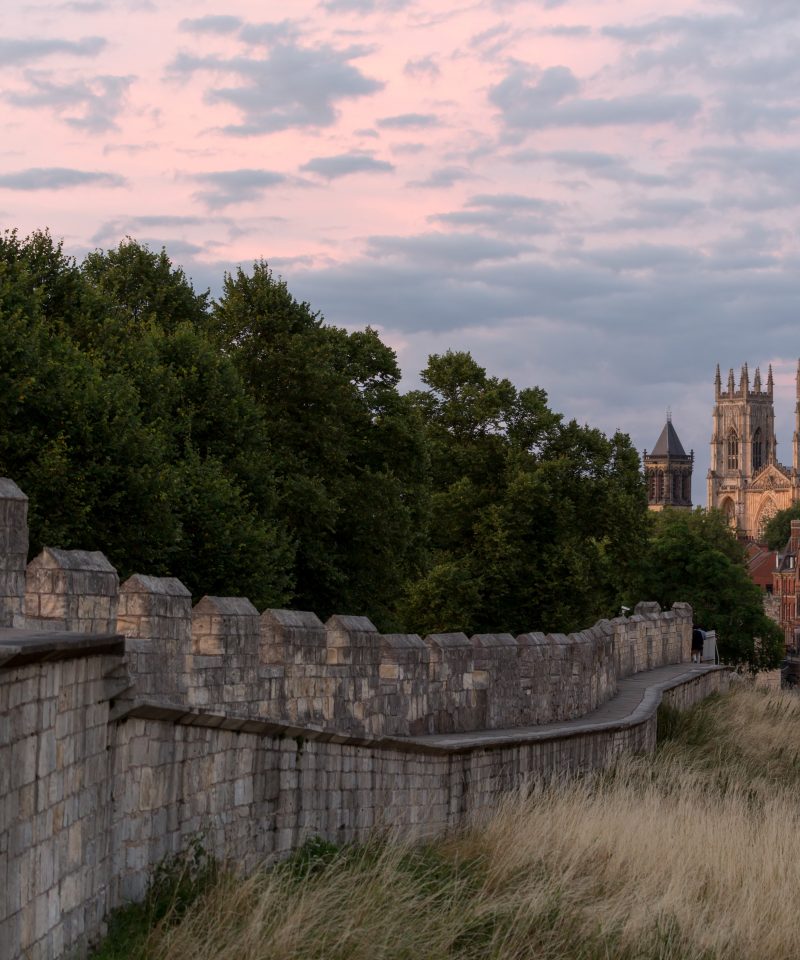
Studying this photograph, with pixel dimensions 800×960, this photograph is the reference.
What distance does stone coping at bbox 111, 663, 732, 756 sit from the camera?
9.77 m

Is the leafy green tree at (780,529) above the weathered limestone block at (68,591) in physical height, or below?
above

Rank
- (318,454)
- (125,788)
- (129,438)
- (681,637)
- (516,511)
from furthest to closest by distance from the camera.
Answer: (516,511) → (681,637) → (318,454) → (129,438) → (125,788)

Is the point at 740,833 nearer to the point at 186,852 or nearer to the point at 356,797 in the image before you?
the point at 356,797

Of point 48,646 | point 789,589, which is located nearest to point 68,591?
point 48,646

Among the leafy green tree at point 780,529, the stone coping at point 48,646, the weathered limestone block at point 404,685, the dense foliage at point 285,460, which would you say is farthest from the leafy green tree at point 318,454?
the leafy green tree at point 780,529

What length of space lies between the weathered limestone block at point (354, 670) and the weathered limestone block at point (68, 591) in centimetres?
468

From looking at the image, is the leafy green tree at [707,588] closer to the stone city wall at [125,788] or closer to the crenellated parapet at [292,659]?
the crenellated parapet at [292,659]

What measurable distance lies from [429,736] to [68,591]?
8.08 metres

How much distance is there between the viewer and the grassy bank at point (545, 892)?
370 inches

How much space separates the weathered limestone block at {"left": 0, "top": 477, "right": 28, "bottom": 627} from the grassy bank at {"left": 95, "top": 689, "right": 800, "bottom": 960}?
181cm

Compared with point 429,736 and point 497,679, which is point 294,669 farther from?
point 497,679

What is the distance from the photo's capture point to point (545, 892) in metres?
12.6

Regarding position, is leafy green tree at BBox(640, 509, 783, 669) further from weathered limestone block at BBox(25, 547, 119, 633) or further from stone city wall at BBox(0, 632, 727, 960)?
weathered limestone block at BBox(25, 547, 119, 633)

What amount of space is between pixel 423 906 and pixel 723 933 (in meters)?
2.64
